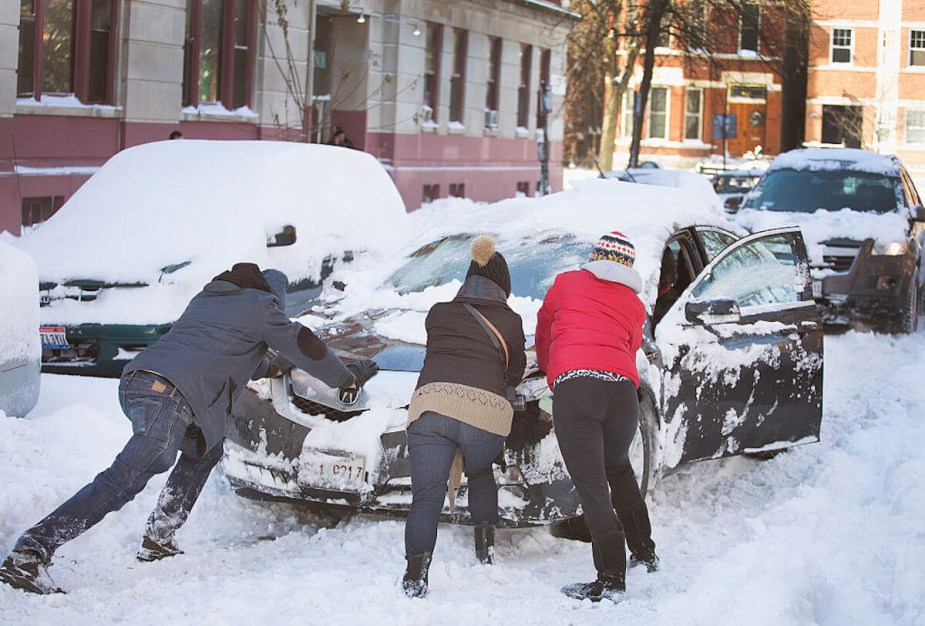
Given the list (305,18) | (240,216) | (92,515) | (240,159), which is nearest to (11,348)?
(92,515)

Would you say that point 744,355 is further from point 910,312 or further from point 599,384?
point 910,312

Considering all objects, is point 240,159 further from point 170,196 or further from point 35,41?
point 35,41

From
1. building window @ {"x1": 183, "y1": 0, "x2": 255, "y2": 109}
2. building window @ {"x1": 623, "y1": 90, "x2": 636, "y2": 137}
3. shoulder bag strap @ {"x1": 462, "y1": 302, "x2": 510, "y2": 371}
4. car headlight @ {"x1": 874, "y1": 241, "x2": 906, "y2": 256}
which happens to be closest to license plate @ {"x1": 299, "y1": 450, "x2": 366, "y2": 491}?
shoulder bag strap @ {"x1": 462, "y1": 302, "x2": 510, "y2": 371}

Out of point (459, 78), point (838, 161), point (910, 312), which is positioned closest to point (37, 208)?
point (838, 161)

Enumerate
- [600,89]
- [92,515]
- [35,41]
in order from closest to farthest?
[92,515] < [35,41] < [600,89]

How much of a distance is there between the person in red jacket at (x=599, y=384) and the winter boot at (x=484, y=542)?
0.44 metres

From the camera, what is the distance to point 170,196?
454 inches

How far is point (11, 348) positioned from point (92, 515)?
2.39 m

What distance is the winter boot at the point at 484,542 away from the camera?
615cm

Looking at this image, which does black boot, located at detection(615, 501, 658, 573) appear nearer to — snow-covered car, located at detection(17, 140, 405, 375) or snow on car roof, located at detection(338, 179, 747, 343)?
snow on car roof, located at detection(338, 179, 747, 343)

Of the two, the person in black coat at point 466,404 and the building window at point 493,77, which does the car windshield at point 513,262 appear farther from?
the building window at point 493,77

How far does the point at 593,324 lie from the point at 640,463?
1094 mm

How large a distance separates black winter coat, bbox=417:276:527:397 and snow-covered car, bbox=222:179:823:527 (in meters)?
0.29

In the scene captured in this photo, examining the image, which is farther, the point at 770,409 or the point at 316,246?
the point at 316,246
